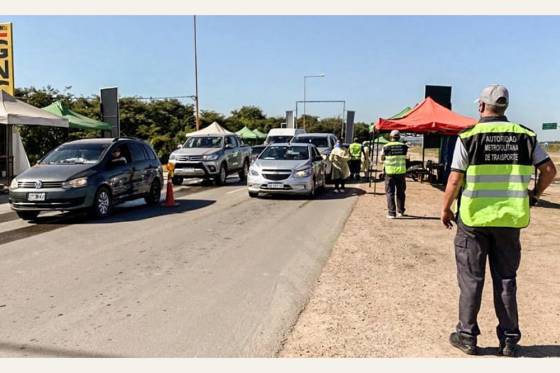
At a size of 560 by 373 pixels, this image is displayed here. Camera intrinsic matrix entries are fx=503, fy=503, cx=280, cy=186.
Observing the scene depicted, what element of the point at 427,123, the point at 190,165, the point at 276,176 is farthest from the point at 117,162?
the point at 427,123

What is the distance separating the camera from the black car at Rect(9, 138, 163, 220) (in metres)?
9.77

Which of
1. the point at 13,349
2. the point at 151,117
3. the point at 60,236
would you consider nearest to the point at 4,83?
the point at 60,236

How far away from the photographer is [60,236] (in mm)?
8578

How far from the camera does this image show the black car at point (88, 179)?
9.77 metres

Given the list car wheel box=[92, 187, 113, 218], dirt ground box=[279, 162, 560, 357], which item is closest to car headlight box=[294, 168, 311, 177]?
dirt ground box=[279, 162, 560, 357]

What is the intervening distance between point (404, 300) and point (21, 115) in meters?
15.9

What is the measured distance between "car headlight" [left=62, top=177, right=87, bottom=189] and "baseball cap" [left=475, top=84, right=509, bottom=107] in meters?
8.26

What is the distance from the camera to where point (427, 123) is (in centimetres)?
1592

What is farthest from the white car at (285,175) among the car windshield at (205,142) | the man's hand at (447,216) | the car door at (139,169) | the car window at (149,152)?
the man's hand at (447,216)

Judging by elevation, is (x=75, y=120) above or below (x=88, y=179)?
above

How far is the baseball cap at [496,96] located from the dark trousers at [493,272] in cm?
94

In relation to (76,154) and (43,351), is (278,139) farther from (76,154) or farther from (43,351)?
(43,351)

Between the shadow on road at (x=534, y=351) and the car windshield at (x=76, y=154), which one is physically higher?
the car windshield at (x=76, y=154)

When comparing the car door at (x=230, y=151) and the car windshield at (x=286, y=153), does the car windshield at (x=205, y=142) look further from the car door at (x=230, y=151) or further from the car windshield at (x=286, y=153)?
the car windshield at (x=286, y=153)
